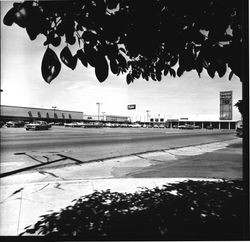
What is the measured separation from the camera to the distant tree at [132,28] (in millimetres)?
1448

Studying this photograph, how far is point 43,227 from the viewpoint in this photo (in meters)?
3.52

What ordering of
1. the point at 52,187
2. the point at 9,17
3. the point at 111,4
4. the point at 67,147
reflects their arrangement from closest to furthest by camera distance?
1. the point at 9,17
2. the point at 111,4
3. the point at 52,187
4. the point at 67,147

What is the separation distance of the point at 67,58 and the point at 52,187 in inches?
189

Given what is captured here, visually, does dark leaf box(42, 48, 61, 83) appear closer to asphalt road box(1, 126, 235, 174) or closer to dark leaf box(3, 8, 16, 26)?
dark leaf box(3, 8, 16, 26)

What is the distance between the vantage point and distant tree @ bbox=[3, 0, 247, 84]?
1448 mm

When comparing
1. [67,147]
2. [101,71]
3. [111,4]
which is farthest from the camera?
[67,147]

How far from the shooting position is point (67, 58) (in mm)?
1563

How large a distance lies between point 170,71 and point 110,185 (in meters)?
3.77

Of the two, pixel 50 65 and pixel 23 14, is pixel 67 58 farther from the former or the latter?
pixel 23 14

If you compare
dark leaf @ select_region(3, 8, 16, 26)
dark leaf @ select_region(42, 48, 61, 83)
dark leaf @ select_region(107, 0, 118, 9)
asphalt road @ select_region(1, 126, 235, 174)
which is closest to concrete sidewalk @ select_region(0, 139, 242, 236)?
asphalt road @ select_region(1, 126, 235, 174)

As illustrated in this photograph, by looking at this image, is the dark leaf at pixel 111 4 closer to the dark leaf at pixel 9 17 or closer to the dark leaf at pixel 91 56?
the dark leaf at pixel 91 56

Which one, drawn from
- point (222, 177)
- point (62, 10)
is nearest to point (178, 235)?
point (62, 10)

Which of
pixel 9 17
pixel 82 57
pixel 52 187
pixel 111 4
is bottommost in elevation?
pixel 52 187

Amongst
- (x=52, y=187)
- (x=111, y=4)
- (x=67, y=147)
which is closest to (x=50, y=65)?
(x=111, y=4)
